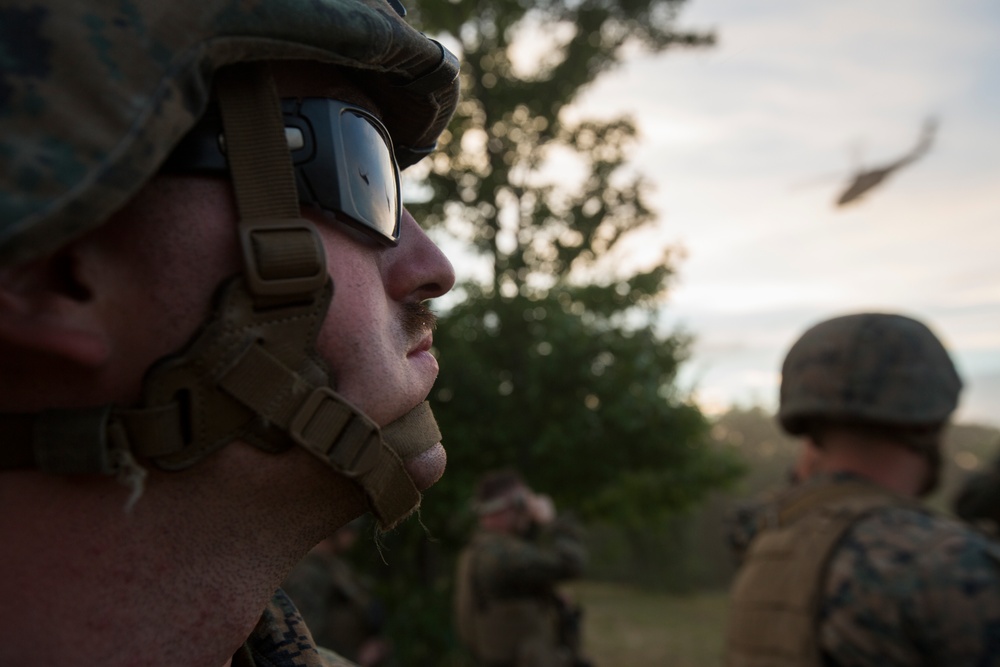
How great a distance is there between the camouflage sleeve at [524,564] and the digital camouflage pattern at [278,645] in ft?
17.5

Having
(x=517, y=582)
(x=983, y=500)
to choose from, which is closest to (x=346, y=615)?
(x=517, y=582)

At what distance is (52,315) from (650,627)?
19.8 metres

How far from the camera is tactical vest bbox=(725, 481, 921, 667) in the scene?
287 centimetres

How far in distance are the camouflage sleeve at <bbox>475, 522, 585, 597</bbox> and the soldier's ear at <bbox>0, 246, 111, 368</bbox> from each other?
19.7 feet

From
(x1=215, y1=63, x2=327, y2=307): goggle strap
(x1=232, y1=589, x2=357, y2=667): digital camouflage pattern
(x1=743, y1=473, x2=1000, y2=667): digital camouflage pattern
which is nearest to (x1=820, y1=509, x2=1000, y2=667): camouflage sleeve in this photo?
(x1=743, y1=473, x2=1000, y2=667): digital camouflage pattern

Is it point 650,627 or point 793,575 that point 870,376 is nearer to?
point 793,575

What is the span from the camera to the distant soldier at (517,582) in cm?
684

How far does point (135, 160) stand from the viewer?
1.00 meters

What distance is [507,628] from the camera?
22.9 feet

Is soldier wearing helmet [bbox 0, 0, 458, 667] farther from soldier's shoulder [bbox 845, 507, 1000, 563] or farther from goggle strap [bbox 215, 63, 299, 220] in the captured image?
soldier's shoulder [bbox 845, 507, 1000, 563]

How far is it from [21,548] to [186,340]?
0.35 meters

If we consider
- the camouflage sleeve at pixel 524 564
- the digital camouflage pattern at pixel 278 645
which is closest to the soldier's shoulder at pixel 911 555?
the digital camouflage pattern at pixel 278 645

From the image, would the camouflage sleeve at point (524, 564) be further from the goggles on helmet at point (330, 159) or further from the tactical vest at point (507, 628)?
the goggles on helmet at point (330, 159)

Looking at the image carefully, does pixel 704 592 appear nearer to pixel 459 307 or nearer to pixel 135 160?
pixel 459 307
